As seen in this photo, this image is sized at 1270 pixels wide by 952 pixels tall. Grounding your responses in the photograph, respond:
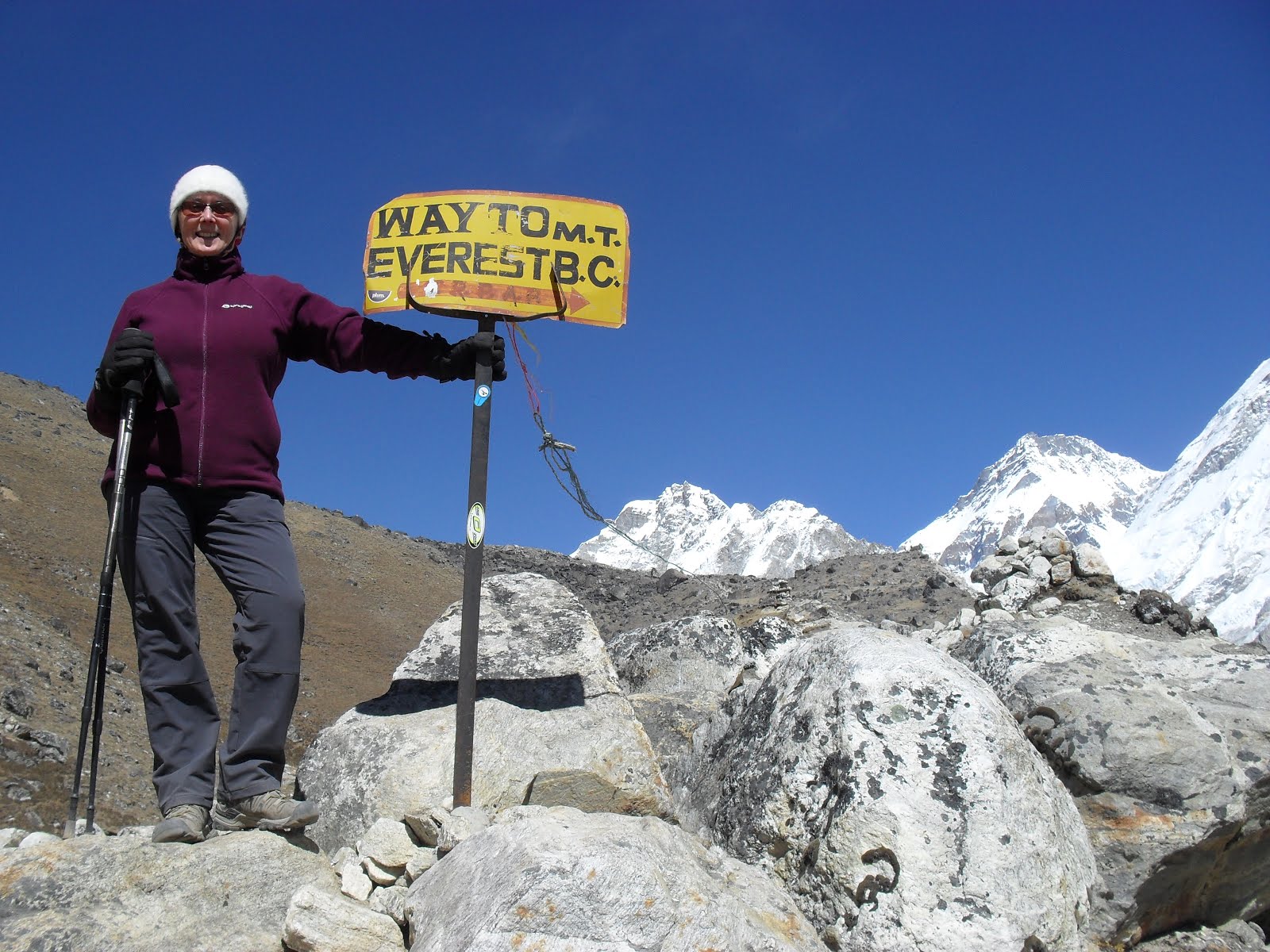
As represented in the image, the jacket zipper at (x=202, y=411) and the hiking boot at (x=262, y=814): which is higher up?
the jacket zipper at (x=202, y=411)

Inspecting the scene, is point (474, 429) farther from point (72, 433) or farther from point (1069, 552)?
point (72, 433)

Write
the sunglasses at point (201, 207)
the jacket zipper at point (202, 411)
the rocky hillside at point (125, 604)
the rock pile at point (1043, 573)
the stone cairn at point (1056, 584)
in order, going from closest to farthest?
1. the jacket zipper at point (202, 411)
2. the sunglasses at point (201, 207)
3. the stone cairn at point (1056, 584)
4. the rocky hillside at point (125, 604)
5. the rock pile at point (1043, 573)

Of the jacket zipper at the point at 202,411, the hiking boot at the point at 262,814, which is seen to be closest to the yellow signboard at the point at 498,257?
the jacket zipper at the point at 202,411

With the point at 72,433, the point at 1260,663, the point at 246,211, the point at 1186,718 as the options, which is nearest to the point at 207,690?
the point at 246,211

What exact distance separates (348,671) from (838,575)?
41.9 ft

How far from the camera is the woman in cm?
385

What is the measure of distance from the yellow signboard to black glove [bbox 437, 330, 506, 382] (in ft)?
0.71

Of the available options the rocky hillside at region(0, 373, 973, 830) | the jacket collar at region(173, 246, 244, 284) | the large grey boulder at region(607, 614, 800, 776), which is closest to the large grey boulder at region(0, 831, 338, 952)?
the jacket collar at region(173, 246, 244, 284)

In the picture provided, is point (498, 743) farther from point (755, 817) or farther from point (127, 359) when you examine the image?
point (127, 359)

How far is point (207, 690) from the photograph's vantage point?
3.99 m

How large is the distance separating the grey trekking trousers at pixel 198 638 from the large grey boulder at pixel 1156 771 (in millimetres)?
3325

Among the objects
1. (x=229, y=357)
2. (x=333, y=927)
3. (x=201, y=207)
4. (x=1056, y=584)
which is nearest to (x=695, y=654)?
(x=229, y=357)

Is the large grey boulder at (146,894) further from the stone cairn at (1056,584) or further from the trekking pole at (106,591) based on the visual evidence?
the stone cairn at (1056,584)

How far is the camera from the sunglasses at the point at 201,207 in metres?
4.29
